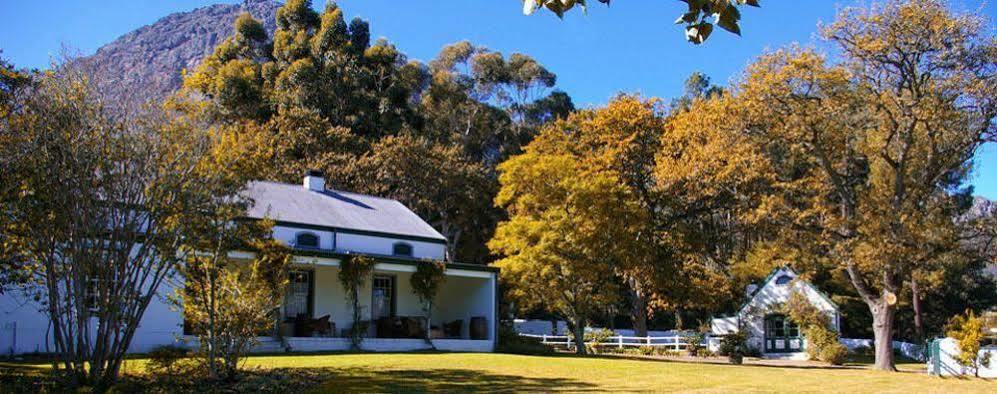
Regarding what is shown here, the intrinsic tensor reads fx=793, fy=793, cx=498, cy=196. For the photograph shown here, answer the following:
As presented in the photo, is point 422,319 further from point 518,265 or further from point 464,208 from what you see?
point 464,208

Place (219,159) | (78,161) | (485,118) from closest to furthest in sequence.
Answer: (78,161) → (219,159) → (485,118)

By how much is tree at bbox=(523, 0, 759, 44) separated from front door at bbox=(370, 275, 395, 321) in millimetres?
22336

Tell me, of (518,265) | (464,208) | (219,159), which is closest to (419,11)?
(464,208)

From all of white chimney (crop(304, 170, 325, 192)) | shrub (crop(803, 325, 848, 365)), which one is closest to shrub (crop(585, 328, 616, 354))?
shrub (crop(803, 325, 848, 365))

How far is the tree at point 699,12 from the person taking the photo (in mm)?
3645

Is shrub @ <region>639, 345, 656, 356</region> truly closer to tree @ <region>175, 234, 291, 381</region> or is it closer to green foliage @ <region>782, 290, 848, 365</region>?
green foliage @ <region>782, 290, 848, 365</region>

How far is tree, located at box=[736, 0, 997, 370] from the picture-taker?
2261 cm

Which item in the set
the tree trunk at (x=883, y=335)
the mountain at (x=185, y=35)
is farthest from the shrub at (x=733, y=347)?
the mountain at (x=185, y=35)

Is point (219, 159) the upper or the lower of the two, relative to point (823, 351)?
upper

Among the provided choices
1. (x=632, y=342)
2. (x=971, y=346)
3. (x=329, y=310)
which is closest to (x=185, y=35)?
(x=632, y=342)

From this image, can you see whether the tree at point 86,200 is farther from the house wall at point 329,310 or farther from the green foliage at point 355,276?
the green foliage at point 355,276

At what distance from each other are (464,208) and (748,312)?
47.7ft

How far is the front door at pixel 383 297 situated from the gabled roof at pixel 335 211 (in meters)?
1.54

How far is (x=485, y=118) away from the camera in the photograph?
173 ft
